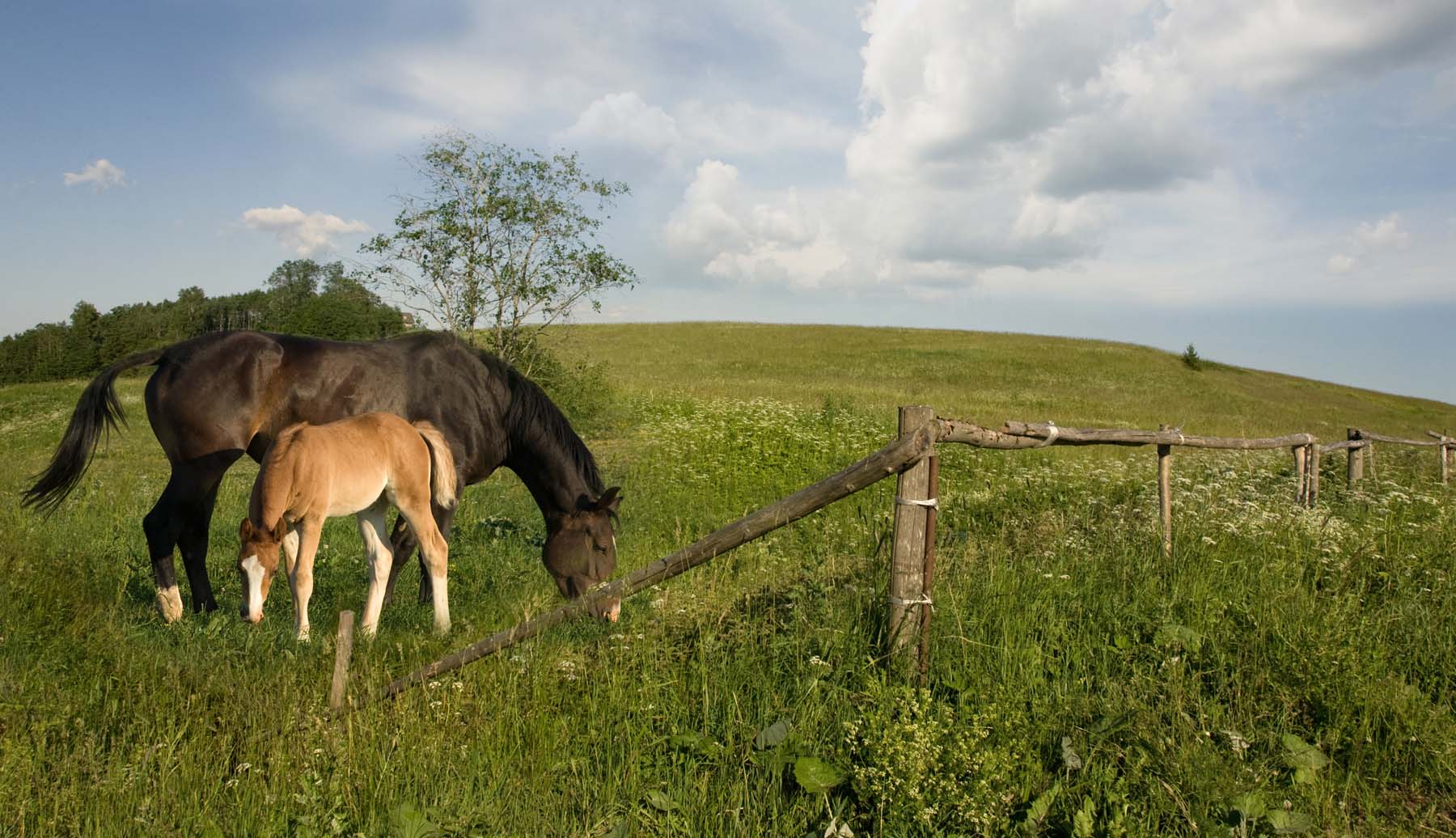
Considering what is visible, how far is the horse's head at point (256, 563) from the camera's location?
390cm

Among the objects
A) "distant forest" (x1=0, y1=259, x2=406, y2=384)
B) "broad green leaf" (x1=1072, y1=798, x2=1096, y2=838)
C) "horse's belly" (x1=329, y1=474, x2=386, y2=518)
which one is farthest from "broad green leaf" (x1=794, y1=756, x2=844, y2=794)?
"distant forest" (x1=0, y1=259, x2=406, y2=384)

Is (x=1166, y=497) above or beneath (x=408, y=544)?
above

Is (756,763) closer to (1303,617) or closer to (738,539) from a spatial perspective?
(738,539)

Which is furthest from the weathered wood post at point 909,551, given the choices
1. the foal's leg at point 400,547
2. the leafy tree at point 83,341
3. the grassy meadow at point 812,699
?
the leafy tree at point 83,341

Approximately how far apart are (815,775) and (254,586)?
9.36ft

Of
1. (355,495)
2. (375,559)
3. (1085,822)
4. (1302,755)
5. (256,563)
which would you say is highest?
(355,495)

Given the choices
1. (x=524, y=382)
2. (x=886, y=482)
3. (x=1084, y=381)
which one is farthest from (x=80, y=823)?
(x=1084, y=381)

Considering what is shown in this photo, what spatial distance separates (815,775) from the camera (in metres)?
3.19

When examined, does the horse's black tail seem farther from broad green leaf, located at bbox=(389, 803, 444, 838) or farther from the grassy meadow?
broad green leaf, located at bbox=(389, 803, 444, 838)

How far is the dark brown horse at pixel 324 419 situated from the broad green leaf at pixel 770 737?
2.92m

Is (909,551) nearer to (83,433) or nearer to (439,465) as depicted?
(439,465)

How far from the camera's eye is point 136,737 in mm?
3723

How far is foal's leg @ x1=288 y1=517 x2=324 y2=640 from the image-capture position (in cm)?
431

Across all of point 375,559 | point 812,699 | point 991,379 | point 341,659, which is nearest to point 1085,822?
point 812,699
